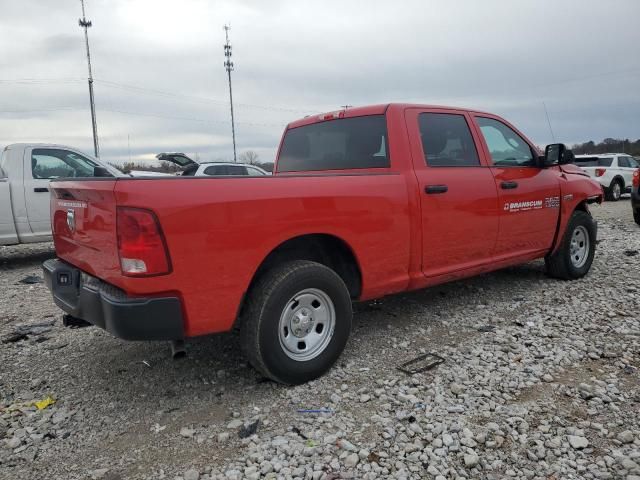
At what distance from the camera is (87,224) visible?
2.93 meters

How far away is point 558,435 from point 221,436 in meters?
1.82

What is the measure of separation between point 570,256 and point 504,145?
177 centimetres

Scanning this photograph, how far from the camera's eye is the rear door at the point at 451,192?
12.8ft

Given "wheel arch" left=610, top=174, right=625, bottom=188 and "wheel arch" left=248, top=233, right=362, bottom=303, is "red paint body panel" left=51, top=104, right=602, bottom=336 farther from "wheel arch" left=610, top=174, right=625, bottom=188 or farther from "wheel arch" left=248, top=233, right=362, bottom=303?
"wheel arch" left=610, top=174, right=625, bottom=188

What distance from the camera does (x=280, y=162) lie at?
4961mm

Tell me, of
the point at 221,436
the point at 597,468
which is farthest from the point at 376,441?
the point at 597,468

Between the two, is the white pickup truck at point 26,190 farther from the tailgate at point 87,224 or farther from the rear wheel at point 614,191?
the rear wheel at point 614,191

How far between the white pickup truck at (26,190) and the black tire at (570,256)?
610 centimetres

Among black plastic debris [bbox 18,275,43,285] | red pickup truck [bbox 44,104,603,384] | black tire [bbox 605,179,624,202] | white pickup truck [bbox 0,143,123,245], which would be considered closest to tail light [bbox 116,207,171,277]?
red pickup truck [bbox 44,104,603,384]

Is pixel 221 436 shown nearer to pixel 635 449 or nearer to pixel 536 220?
pixel 635 449

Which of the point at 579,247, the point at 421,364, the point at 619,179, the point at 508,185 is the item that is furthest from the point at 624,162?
the point at 421,364

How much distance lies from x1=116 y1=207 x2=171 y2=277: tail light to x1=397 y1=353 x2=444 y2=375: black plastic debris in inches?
73.3

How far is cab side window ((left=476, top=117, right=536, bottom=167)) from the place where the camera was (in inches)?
185

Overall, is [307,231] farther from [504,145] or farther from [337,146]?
[504,145]
